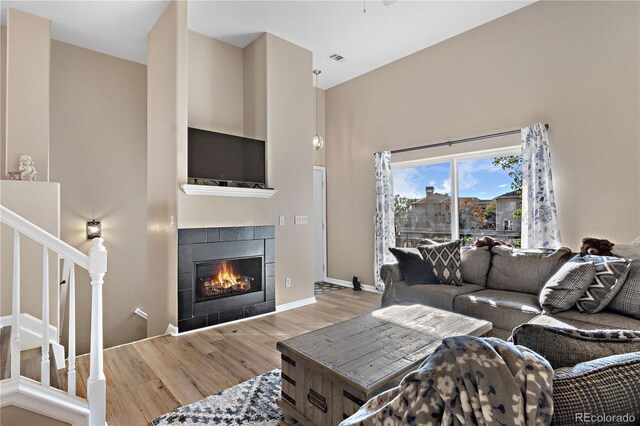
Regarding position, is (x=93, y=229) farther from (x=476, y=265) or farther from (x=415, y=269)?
(x=476, y=265)

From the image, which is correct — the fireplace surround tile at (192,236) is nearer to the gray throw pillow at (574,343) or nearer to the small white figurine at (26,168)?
the small white figurine at (26,168)

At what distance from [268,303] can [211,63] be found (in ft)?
10.4

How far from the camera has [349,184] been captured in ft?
18.3

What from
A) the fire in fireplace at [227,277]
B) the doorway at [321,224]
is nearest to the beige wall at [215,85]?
the fire in fireplace at [227,277]

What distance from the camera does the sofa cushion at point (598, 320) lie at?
6.99ft

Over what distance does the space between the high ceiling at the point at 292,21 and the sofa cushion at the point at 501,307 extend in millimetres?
3126

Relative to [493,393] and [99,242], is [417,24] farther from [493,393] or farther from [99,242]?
[493,393]

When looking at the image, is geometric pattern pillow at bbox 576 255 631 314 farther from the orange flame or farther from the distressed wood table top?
the orange flame

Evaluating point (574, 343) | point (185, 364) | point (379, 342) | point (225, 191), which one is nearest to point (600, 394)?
point (574, 343)

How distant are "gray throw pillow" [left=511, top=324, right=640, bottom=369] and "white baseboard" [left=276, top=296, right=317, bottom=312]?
363 cm

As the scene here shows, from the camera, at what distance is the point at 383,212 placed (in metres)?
4.92

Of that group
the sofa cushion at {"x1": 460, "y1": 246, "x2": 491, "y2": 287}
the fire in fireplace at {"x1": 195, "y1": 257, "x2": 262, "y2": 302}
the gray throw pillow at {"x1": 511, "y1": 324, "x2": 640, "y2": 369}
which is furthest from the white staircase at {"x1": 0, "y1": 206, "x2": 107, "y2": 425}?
the sofa cushion at {"x1": 460, "y1": 246, "x2": 491, "y2": 287}

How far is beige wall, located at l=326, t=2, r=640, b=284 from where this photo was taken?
3.05 meters

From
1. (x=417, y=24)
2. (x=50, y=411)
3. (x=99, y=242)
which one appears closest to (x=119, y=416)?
(x=50, y=411)
